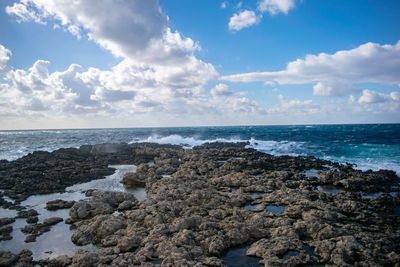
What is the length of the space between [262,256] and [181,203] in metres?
6.06

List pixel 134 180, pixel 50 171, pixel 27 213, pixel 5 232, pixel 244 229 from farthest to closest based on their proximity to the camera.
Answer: pixel 50 171 → pixel 134 180 → pixel 27 213 → pixel 5 232 → pixel 244 229

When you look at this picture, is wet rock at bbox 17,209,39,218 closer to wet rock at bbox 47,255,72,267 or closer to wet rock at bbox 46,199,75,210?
wet rock at bbox 46,199,75,210

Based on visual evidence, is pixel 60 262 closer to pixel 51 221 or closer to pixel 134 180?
pixel 51 221

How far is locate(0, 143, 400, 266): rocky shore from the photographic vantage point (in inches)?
344

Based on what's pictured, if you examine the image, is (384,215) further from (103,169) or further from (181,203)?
(103,169)

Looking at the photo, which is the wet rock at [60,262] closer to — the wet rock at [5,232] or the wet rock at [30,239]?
the wet rock at [30,239]

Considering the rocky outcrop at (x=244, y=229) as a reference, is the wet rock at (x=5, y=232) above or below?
below

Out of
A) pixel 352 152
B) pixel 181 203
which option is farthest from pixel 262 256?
pixel 352 152

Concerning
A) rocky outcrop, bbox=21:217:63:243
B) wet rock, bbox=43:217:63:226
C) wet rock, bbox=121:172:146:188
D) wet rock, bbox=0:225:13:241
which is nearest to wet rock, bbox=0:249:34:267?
rocky outcrop, bbox=21:217:63:243

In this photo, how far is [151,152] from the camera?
3578cm

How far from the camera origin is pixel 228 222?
1123 cm

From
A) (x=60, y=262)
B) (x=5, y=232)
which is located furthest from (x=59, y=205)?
(x=60, y=262)

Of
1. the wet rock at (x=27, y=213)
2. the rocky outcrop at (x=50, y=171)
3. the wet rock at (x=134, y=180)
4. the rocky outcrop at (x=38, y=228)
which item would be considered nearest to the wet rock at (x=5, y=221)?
the wet rock at (x=27, y=213)

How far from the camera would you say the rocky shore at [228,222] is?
873cm
